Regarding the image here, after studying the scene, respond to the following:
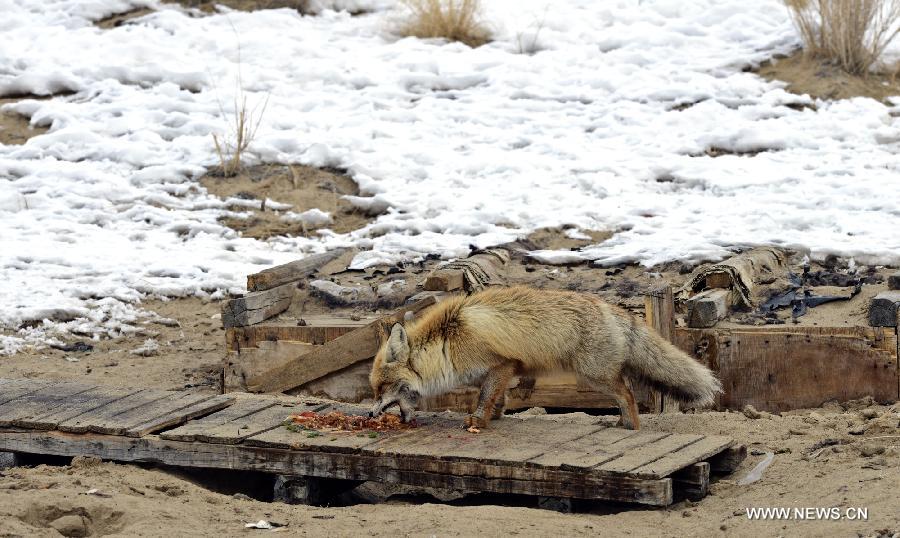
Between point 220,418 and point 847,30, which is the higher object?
point 847,30

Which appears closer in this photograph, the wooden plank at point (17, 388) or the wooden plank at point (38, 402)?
the wooden plank at point (38, 402)

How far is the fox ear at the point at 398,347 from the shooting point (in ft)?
22.5

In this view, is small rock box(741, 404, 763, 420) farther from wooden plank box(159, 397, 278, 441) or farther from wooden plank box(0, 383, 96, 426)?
wooden plank box(0, 383, 96, 426)

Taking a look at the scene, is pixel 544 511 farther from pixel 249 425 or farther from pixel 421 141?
pixel 421 141

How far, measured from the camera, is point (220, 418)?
7027 mm

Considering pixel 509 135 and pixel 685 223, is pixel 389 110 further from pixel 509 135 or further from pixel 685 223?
pixel 685 223

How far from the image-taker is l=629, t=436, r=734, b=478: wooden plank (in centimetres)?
571

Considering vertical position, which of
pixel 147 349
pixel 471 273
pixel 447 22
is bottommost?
pixel 147 349

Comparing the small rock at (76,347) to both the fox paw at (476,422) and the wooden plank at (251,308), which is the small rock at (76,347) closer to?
the wooden plank at (251,308)

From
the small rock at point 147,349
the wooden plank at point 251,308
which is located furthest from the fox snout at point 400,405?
the small rock at point 147,349

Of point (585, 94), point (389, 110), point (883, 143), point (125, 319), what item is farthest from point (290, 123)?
point (883, 143)

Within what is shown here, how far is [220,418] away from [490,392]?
67.3 inches

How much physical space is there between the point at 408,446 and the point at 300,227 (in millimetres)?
6223

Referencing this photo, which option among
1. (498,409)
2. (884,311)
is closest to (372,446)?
(498,409)
